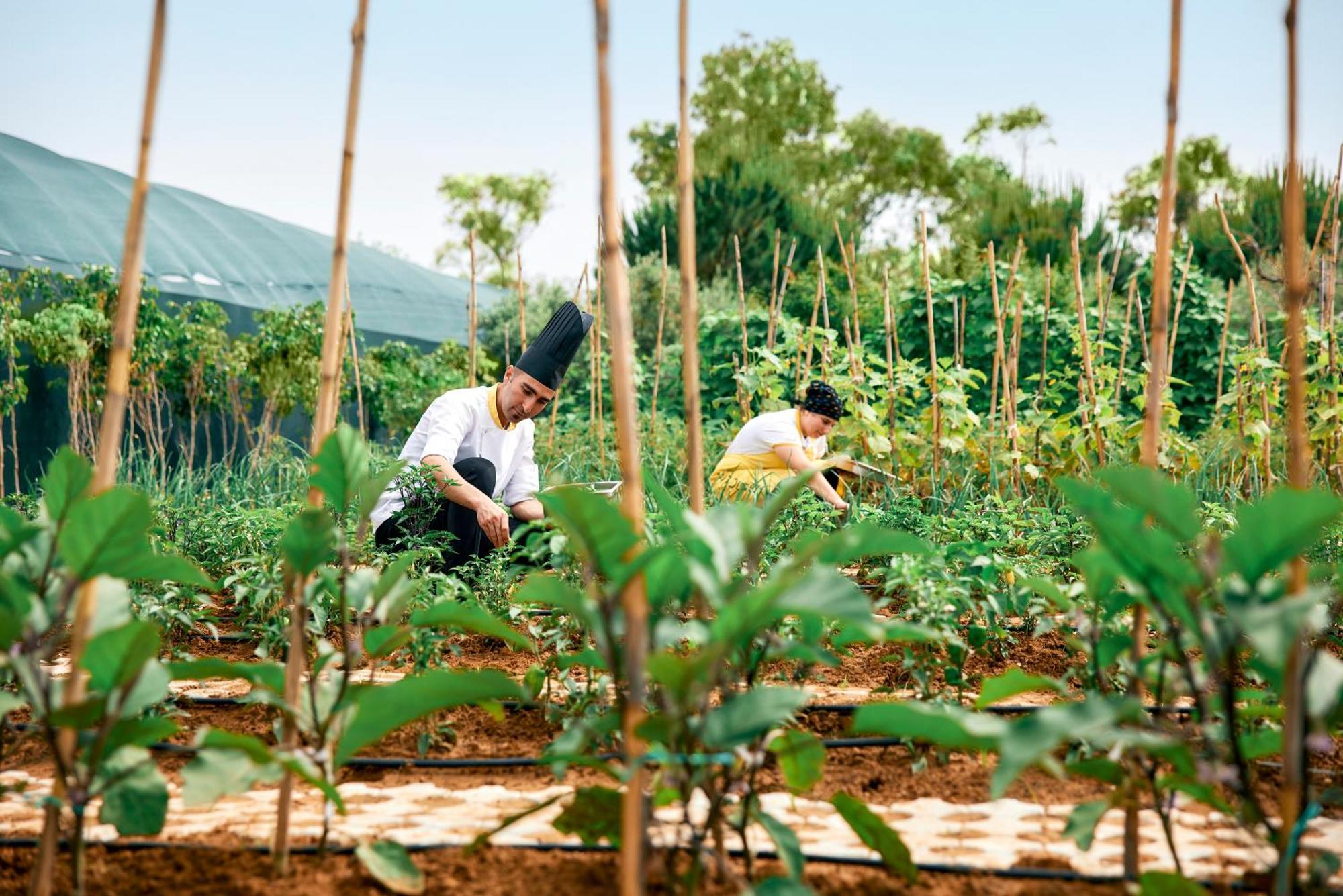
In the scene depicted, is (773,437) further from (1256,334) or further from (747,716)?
(747,716)

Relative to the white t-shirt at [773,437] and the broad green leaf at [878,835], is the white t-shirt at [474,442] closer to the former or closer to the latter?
the white t-shirt at [773,437]

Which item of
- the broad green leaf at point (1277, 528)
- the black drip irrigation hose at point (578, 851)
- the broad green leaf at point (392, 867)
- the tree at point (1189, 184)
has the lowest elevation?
the black drip irrigation hose at point (578, 851)

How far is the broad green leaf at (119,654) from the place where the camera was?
102 cm

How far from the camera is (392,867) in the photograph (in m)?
1.16

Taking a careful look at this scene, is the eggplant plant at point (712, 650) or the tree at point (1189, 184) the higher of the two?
the tree at point (1189, 184)

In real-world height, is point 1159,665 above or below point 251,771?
above

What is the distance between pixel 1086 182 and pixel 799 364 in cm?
962

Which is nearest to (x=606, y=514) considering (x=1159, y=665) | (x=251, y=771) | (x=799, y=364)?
(x=251, y=771)

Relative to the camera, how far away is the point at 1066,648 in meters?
2.80

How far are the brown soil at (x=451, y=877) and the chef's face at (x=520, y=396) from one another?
2.37 metres

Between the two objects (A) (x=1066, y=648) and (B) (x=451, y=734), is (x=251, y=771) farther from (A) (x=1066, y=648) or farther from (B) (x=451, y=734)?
(A) (x=1066, y=648)

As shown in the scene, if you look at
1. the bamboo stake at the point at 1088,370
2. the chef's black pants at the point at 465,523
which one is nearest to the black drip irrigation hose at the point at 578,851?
the chef's black pants at the point at 465,523

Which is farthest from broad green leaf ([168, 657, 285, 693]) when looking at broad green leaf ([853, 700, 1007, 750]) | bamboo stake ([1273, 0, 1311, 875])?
bamboo stake ([1273, 0, 1311, 875])

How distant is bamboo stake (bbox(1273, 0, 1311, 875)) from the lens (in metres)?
0.91
